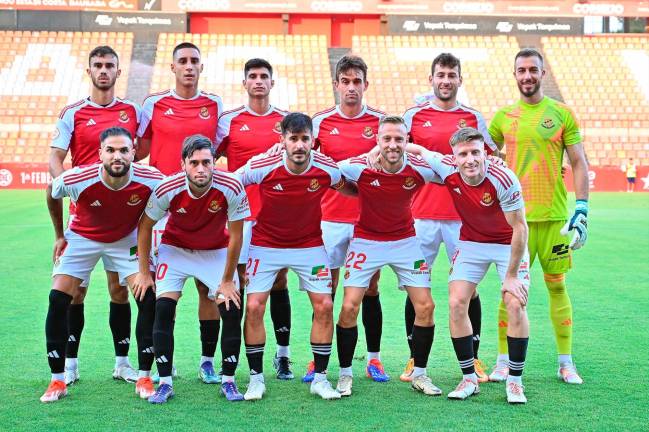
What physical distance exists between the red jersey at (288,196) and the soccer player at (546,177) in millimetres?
1328

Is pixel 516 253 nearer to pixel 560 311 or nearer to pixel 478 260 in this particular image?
pixel 478 260

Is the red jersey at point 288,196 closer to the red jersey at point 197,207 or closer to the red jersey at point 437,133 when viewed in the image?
the red jersey at point 197,207

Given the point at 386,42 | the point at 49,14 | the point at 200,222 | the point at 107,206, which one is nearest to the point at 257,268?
the point at 200,222

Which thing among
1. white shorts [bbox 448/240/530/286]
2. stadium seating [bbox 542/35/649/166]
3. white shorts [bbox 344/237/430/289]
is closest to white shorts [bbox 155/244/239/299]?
white shorts [bbox 344/237/430/289]

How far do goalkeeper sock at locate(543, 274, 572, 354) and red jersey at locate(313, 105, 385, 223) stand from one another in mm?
1433

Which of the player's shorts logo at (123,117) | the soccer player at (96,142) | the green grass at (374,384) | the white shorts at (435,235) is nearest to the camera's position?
the green grass at (374,384)

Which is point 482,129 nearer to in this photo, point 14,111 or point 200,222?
point 200,222

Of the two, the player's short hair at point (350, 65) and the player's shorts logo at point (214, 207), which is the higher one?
the player's short hair at point (350, 65)

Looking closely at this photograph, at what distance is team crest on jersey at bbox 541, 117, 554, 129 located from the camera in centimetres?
563

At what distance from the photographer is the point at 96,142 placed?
18.9 ft

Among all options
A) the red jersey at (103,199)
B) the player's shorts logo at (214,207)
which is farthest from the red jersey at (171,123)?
the player's shorts logo at (214,207)

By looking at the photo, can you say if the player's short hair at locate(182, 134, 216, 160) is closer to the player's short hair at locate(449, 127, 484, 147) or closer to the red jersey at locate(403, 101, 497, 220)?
the player's short hair at locate(449, 127, 484, 147)

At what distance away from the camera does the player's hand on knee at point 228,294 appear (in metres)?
5.12

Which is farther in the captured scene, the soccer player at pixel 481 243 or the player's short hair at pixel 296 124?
the player's short hair at pixel 296 124
